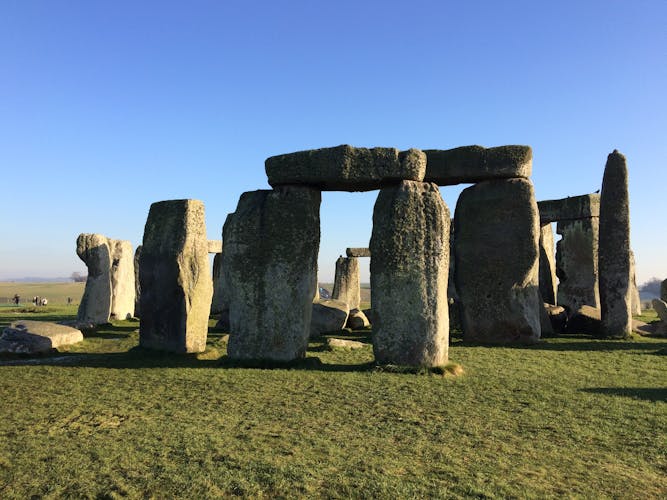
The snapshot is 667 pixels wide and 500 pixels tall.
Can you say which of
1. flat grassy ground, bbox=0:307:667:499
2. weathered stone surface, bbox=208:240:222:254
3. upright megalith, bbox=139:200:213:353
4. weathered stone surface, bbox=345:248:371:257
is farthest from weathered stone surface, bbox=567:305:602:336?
weathered stone surface, bbox=208:240:222:254

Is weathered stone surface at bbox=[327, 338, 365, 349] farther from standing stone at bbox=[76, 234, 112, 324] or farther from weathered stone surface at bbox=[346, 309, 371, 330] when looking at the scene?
standing stone at bbox=[76, 234, 112, 324]

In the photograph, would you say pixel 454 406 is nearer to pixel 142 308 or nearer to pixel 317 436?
pixel 317 436

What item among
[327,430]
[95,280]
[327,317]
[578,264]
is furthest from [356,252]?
[327,430]

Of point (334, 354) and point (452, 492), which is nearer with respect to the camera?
point (452, 492)

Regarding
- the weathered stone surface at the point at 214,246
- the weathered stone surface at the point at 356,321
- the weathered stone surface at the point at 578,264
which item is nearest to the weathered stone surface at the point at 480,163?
the weathered stone surface at the point at 356,321

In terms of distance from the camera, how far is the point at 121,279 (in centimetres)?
1577

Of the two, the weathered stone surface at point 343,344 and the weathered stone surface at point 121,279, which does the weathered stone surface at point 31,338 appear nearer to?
the weathered stone surface at point 343,344

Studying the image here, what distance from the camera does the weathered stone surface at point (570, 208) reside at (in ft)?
49.7

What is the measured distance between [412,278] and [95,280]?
1014cm

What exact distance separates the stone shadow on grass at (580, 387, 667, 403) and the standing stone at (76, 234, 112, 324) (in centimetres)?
1194

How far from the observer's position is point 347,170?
7340mm

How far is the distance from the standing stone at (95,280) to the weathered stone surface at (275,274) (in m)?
7.59

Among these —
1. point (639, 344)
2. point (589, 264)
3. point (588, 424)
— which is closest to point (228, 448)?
point (588, 424)

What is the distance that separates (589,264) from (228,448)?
1450 centimetres
